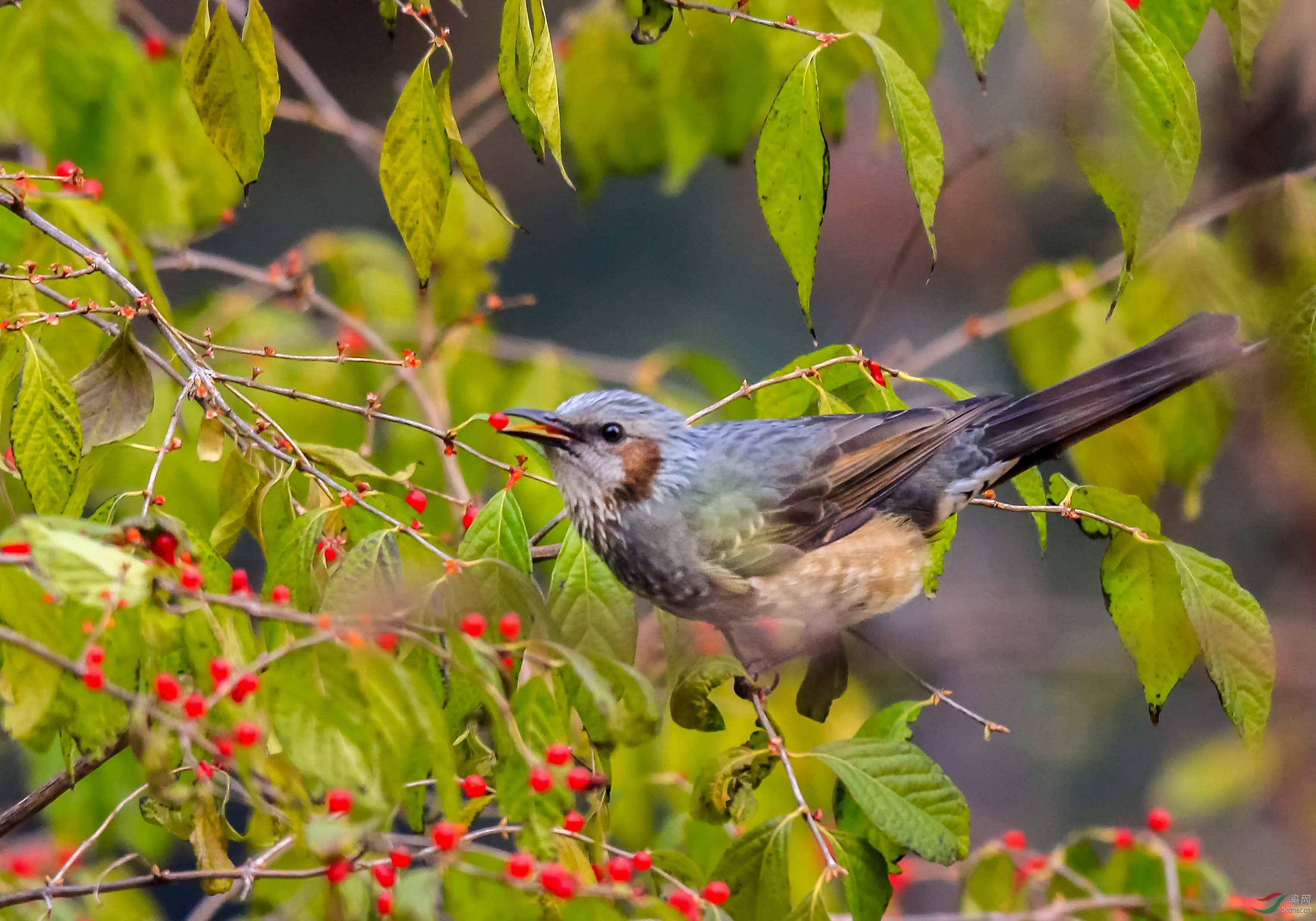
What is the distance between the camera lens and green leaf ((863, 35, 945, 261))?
167 centimetres

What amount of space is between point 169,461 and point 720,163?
6.57 meters

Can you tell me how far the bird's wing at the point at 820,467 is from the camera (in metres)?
2.81

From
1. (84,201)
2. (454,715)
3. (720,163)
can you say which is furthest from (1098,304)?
(720,163)

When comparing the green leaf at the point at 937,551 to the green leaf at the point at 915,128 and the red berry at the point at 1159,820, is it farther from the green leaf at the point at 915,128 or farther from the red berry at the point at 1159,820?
the green leaf at the point at 915,128

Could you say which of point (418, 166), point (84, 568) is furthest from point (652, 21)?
point (84, 568)

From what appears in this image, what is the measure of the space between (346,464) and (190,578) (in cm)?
56

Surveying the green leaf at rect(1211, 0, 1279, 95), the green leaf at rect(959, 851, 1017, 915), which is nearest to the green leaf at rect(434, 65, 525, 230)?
the green leaf at rect(1211, 0, 1279, 95)

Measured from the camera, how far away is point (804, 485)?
9.44 feet

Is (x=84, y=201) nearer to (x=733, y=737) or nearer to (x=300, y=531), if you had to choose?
(x=300, y=531)

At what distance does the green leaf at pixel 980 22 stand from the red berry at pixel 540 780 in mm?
1143

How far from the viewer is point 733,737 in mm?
3225

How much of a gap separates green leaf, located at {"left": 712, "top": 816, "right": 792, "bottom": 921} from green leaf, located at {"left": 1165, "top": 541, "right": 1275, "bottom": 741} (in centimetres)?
72

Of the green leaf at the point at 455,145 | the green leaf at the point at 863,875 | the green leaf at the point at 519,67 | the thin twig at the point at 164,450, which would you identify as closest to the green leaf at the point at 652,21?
the green leaf at the point at 519,67

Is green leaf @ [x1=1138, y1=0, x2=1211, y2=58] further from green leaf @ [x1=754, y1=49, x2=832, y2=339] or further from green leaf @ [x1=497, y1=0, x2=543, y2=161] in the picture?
green leaf @ [x1=497, y1=0, x2=543, y2=161]
